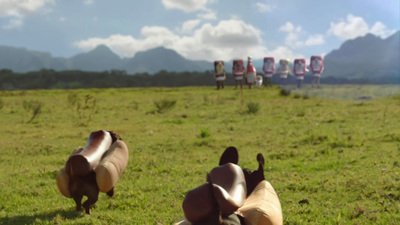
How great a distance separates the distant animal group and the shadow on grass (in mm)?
158

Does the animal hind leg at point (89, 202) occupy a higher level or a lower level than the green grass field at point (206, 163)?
higher

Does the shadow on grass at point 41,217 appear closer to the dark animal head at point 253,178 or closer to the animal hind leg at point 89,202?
the animal hind leg at point 89,202

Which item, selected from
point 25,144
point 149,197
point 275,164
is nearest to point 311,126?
point 275,164

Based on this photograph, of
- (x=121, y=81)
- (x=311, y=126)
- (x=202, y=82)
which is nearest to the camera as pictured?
(x=311, y=126)

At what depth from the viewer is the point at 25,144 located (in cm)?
1154

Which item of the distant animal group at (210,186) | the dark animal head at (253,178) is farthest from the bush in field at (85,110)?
the dark animal head at (253,178)

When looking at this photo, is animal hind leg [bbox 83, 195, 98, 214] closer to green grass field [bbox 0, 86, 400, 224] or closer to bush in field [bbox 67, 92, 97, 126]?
green grass field [bbox 0, 86, 400, 224]

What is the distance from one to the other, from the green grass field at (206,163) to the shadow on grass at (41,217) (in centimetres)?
2

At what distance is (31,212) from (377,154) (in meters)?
8.10

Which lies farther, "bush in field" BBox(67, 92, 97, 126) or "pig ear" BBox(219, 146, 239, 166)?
"bush in field" BBox(67, 92, 97, 126)

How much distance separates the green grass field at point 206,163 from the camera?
5.43m

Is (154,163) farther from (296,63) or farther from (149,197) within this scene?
(296,63)

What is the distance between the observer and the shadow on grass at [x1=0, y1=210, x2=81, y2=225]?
5.18 metres

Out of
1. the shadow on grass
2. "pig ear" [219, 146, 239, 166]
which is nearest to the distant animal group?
"pig ear" [219, 146, 239, 166]
